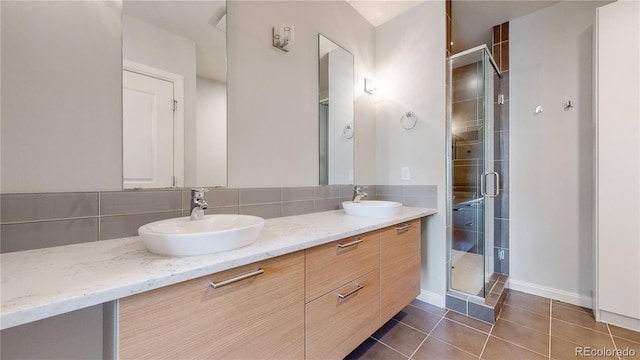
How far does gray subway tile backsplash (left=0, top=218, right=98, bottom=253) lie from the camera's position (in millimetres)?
838

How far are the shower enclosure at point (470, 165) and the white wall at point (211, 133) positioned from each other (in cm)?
172

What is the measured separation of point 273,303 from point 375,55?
245cm

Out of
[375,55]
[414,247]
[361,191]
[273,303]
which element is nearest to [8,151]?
[273,303]

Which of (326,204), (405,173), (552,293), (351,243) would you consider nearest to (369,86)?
(405,173)

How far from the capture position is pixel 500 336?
1.64 meters

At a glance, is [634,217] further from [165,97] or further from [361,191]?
[165,97]

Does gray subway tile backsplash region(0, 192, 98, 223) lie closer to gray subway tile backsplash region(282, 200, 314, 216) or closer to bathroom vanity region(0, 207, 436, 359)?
bathroom vanity region(0, 207, 436, 359)

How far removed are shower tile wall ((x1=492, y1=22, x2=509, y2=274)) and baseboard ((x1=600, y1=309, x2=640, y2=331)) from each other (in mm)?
673

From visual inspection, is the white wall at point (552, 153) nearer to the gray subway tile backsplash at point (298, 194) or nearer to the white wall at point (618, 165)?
the white wall at point (618, 165)

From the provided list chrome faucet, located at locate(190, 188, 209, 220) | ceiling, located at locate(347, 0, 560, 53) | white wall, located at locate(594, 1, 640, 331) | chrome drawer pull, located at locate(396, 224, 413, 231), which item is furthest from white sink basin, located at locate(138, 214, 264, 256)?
white wall, located at locate(594, 1, 640, 331)

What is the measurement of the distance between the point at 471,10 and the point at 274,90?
2.14m

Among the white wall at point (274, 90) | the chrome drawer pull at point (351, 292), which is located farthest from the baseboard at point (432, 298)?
the white wall at point (274, 90)

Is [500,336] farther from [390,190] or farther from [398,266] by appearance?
[390,190]

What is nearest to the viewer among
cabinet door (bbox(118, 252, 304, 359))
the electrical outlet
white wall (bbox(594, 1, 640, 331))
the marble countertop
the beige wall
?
the marble countertop
